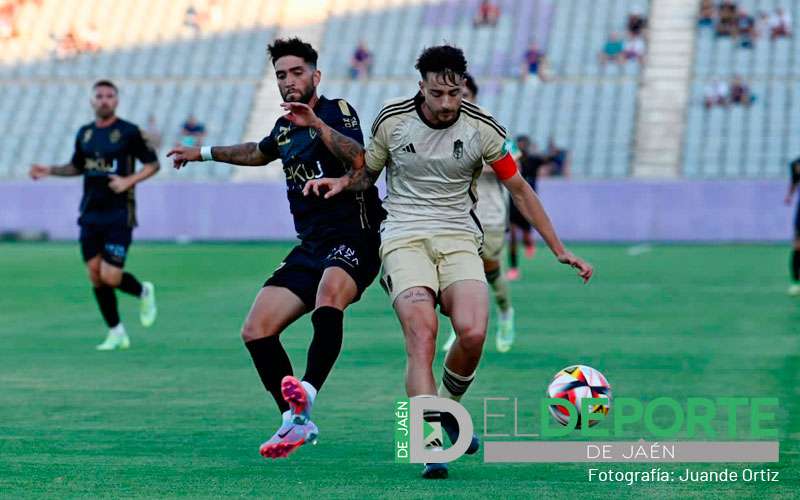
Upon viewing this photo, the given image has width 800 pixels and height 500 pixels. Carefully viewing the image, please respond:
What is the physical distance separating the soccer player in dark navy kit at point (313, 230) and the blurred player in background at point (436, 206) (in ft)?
0.60

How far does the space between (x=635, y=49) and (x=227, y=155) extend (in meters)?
32.1


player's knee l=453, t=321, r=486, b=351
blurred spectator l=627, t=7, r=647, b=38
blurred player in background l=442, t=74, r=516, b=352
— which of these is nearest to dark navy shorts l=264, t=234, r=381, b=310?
player's knee l=453, t=321, r=486, b=351

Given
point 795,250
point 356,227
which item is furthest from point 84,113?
point 356,227

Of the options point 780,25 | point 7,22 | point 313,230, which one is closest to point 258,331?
point 313,230

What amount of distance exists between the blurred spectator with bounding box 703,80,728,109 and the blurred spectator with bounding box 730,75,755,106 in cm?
18

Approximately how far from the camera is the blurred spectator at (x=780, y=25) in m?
38.2

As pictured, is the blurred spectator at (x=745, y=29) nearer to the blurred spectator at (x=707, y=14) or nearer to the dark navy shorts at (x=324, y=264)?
the blurred spectator at (x=707, y=14)

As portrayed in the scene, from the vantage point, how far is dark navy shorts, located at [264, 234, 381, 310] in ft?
24.1

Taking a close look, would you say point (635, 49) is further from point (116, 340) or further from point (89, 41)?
point (116, 340)

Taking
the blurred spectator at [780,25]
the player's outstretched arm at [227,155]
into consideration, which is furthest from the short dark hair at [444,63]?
the blurred spectator at [780,25]

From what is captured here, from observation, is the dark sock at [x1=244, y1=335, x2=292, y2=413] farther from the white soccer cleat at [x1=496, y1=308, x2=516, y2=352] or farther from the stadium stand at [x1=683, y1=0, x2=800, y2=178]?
the stadium stand at [x1=683, y1=0, x2=800, y2=178]

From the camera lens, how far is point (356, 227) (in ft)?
24.6

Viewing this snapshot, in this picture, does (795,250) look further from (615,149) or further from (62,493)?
(615,149)

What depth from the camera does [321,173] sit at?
294 inches
